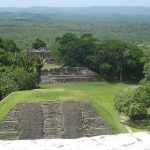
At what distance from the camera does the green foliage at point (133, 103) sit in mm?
26141

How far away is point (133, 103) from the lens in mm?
26234

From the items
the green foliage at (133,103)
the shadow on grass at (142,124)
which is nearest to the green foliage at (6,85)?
the green foliage at (133,103)

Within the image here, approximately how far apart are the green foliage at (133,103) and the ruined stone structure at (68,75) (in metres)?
17.0

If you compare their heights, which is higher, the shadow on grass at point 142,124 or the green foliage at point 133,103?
the green foliage at point 133,103

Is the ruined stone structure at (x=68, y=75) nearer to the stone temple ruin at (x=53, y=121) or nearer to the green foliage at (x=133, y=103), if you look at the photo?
the green foliage at (x=133, y=103)

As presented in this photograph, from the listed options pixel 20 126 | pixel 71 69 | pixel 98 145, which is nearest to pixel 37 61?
pixel 71 69

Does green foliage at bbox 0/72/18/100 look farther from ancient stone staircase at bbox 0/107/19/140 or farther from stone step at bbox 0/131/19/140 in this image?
stone step at bbox 0/131/19/140

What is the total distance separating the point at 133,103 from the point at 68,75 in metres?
19.8

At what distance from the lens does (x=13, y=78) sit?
3466cm

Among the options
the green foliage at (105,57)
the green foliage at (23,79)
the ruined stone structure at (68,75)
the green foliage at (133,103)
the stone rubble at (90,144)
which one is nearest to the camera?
the stone rubble at (90,144)

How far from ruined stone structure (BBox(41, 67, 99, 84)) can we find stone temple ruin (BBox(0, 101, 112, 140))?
21.3 m

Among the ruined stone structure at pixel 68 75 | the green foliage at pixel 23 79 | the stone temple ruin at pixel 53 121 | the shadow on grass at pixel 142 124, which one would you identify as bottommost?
the ruined stone structure at pixel 68 75

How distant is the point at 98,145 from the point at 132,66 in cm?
4310

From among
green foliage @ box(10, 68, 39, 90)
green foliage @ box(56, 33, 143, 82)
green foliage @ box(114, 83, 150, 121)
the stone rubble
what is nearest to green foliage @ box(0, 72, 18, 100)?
green foliage @ box(10, 68, 39, 90)
